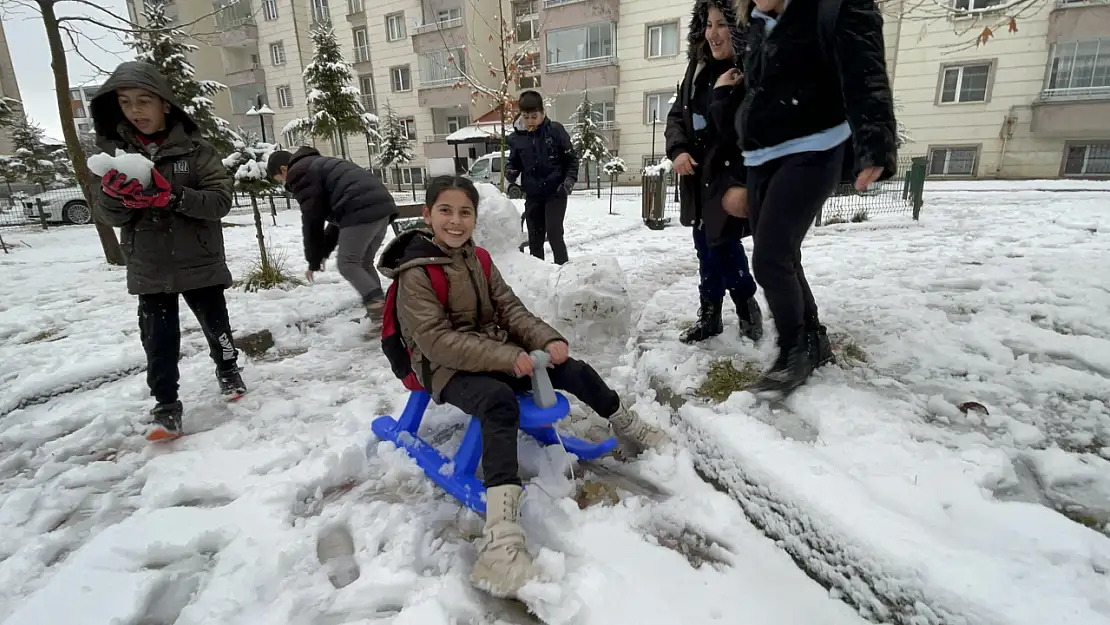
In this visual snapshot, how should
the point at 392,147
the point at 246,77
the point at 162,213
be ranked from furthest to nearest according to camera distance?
the point at 246,77, the point at 392,147, the point at 162,213

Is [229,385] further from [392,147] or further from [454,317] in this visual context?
[392,147]

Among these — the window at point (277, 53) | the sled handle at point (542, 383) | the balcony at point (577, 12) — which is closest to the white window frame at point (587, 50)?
the balcony at point (577, 12)

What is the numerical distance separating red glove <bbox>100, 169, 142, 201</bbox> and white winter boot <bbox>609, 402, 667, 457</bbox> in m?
2.53

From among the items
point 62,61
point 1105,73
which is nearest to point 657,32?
point 1105,73

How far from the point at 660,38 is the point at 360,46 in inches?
682

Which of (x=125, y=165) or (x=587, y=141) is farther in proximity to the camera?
(x=587, y=141)

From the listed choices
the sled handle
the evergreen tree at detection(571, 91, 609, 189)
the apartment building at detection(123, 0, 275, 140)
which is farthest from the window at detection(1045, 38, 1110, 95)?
the apartment building at detection(123, 0, 275, 140)

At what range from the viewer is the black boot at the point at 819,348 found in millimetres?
2770

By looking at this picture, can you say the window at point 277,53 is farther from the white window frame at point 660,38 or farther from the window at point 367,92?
the white window frame at point 660,38

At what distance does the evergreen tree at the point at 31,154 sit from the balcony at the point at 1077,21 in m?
36.8

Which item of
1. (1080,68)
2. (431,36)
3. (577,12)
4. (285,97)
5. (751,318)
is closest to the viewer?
(751,318)

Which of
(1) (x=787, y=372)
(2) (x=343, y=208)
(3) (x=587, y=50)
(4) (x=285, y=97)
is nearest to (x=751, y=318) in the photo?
(1) (x=787, y=372)

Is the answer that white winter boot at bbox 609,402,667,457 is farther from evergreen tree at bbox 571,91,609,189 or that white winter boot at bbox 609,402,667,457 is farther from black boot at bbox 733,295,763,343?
evergreen tree at bbox 571,91,609,189

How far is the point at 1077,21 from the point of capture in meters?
17.1
